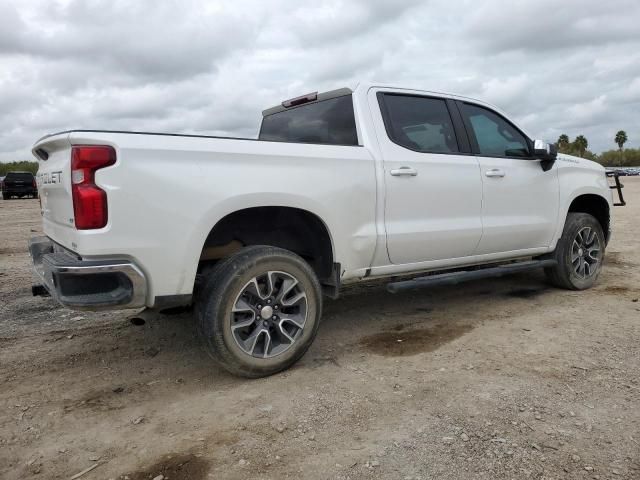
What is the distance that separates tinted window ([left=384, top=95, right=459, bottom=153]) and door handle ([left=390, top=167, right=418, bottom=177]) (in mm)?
215

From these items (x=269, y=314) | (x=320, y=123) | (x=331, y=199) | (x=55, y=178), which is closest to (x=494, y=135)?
(x=320, y=123)


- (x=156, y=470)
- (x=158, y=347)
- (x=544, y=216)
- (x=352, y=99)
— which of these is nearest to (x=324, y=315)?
(x=158, y=347)

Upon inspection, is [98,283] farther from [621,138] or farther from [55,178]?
[621,138]

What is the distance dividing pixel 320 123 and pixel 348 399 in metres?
2.29

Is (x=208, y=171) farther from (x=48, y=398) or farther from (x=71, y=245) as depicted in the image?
(x=48, y=398)

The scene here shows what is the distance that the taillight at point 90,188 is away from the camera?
2.88m

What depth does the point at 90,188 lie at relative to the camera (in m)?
2.89

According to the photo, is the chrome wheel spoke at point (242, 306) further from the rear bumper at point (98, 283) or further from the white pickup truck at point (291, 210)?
the rear bumper at point (98, 283)

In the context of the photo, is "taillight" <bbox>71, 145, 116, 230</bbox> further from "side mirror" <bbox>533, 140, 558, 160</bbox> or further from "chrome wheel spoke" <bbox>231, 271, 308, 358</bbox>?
"side mirror" <bbox>533, 140, 558, 160</bbox>

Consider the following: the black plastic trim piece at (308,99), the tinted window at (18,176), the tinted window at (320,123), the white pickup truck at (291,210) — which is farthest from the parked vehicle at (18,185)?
the white pickup truck at (291,210)

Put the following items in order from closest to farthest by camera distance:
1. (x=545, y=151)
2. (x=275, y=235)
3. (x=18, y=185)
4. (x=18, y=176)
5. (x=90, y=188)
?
(x=90, y=188) → (x=275, y=235) → (x=545, y=151) → (x=18, y=176) → (x=18, y=185)

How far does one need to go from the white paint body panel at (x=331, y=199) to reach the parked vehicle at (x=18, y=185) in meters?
30.4

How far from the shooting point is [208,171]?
3.17m

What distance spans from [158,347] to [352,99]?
247 centimetres
